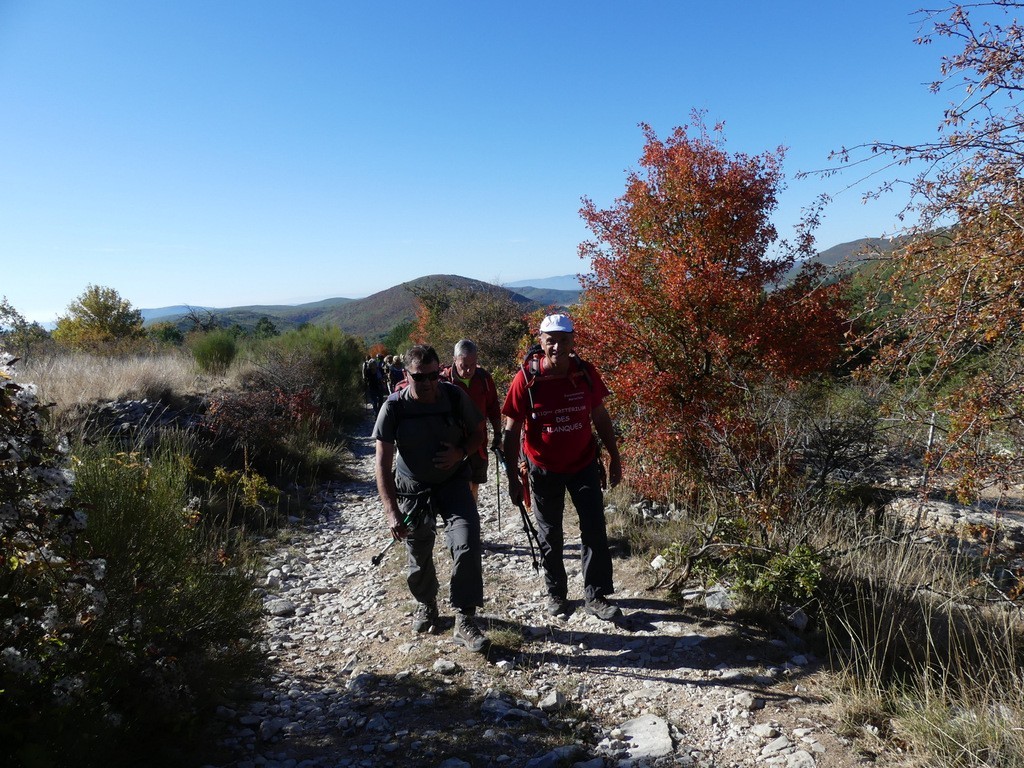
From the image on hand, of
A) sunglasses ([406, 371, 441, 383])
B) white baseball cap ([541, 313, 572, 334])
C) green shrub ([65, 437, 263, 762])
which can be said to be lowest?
green shrub ([65, 437, 263, 762])

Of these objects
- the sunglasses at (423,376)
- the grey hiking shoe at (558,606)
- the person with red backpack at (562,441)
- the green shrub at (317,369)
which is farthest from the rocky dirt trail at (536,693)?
the green shrub at (317,369)

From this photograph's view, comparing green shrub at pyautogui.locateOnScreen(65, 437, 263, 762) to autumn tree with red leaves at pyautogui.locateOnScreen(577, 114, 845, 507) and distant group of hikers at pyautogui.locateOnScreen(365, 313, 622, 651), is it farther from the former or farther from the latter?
autumn tree with red leaves at pyautogui.locateOnScreen(577, 114, 845, 507)

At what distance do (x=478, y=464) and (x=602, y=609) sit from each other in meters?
1.31

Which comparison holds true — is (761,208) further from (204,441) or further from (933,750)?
(204,441)

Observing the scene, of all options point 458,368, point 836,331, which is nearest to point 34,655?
point 458,368

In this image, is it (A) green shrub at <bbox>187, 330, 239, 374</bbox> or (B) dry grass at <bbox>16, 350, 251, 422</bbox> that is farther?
(A) green shrub at <bbox>187, 330, 239, 374</bbox>

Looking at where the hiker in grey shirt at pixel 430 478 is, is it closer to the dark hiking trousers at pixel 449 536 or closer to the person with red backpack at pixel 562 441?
the dark hiking trousers at pixel 449 536

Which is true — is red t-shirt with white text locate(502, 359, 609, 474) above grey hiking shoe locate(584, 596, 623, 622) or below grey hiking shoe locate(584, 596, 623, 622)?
above

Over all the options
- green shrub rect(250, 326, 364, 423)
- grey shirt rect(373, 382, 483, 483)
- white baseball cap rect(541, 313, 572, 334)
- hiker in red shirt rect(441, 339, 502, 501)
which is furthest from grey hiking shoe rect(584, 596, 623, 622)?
green shrub rect(250, 326, 364, 423)

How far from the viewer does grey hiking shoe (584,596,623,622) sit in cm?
404

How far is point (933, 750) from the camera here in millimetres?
2553

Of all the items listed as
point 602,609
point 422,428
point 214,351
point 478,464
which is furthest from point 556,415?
point 214,351

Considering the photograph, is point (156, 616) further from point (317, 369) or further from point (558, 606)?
point (317, 369)

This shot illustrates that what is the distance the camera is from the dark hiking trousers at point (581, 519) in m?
4.12
